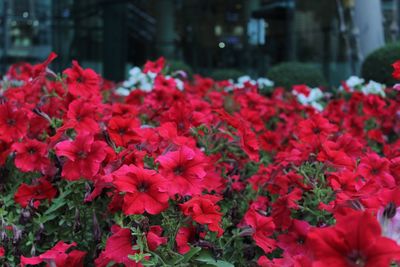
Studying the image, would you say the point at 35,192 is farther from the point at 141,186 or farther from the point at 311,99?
the point at 311,99

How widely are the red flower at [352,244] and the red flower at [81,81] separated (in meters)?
1.52

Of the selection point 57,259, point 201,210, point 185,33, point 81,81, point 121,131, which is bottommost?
point 57,259

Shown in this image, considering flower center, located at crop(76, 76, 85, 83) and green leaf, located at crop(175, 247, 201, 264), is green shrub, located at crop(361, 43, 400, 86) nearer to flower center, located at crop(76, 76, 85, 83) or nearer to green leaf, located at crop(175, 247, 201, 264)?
flower center, located at crop(76, 76, 85, 83)

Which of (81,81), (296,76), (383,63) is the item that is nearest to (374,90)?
(383,63)

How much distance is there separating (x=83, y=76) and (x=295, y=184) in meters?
0.99

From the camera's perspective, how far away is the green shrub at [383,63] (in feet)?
15.2

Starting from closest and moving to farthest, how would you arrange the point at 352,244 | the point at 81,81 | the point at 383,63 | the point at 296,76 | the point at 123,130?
1. the point at 352,244
2. the point at 123,130
3. the point at 81,81
4. the point at 383,63
5. the point at 296,76

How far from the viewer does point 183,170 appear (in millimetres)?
1442

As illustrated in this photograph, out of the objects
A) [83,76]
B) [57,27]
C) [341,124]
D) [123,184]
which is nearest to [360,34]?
[341,124]

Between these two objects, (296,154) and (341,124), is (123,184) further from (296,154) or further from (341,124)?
(341,124)

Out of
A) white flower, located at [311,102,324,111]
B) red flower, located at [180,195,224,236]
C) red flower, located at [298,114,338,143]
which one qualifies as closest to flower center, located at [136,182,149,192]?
red flower, located at [180,195,224,236]

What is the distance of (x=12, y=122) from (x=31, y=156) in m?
0.20

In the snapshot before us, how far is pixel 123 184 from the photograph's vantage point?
1300 mm

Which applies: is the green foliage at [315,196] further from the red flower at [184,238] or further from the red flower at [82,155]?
the red flower at [82,155]
